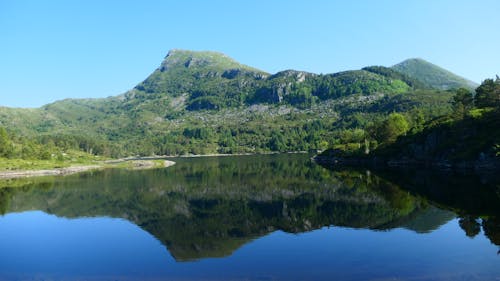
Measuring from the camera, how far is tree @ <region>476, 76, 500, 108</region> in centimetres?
14325

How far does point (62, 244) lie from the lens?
52.2 metres

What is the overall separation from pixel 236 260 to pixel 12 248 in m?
31.4

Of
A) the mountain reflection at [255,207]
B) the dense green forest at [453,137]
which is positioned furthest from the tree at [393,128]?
the mountain reflection at [255,207]

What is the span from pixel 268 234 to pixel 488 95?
13184 centimetres

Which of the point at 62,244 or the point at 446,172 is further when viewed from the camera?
the point at 446,172

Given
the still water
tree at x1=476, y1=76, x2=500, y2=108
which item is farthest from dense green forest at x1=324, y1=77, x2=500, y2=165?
the still water

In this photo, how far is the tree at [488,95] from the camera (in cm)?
14325

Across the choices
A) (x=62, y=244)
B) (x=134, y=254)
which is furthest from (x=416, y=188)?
(x=62, y=244)

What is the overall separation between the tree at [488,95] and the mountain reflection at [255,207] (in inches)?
2651

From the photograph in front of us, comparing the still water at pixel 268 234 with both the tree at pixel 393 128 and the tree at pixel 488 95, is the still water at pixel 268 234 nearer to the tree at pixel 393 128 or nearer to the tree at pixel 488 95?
the tree at pixel 488 95

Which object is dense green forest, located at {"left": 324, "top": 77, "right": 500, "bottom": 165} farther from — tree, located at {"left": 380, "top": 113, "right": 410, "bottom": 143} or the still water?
the still water

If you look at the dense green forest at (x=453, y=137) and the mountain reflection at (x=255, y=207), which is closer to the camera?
the mountain reflection at (x=255, y=207)

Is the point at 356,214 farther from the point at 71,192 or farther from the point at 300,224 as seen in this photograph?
the point at 71,192

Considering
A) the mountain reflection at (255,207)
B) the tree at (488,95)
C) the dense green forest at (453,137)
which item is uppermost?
the tree at (488,95)
